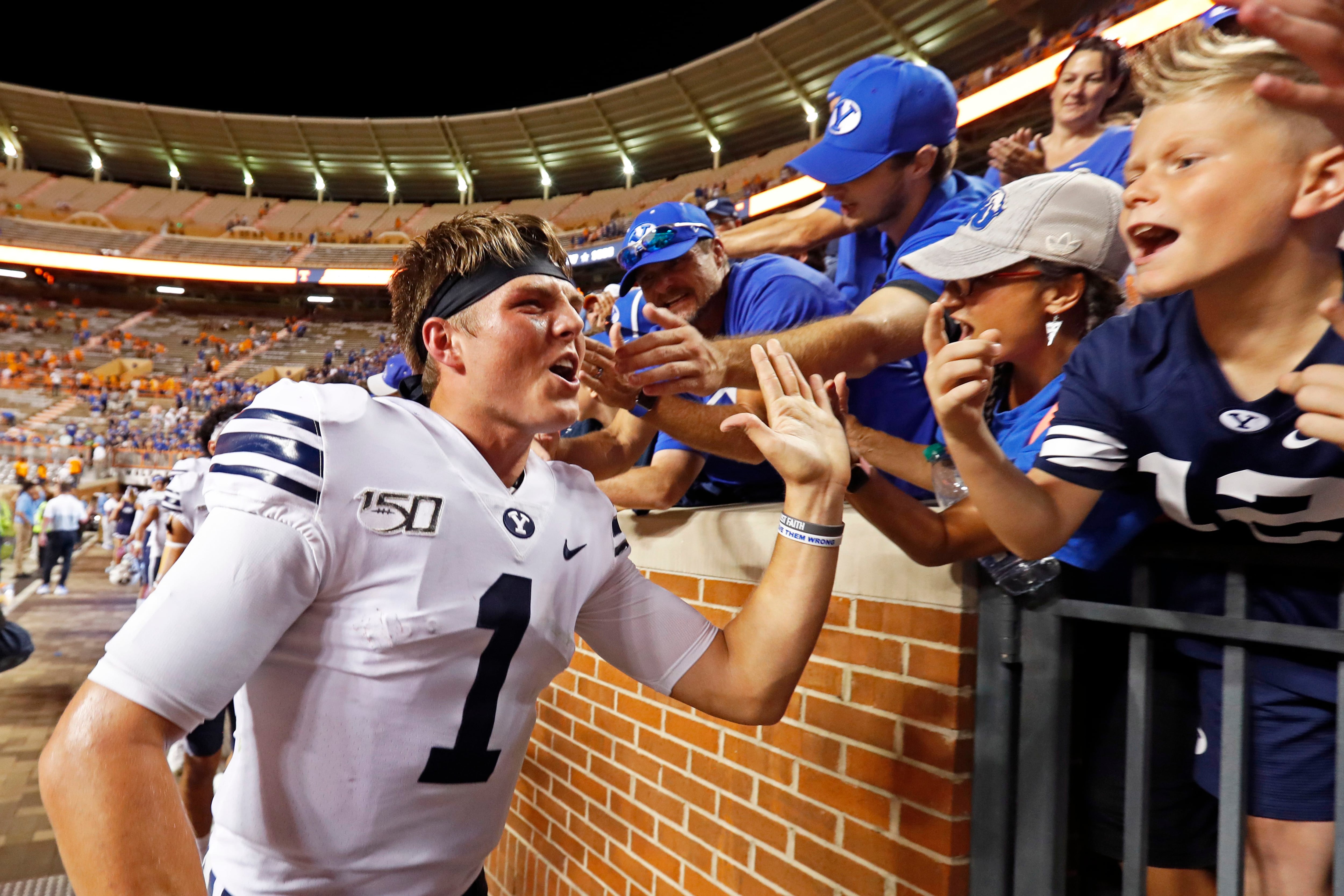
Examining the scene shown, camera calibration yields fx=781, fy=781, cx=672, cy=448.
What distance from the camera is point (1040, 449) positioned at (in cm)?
143

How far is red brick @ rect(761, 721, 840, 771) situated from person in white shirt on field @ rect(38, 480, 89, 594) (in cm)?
1289

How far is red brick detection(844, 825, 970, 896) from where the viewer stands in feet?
5.15

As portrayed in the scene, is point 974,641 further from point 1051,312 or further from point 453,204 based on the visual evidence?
point 453,204

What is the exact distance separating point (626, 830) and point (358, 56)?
3903 cm

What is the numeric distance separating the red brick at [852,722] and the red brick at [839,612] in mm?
190

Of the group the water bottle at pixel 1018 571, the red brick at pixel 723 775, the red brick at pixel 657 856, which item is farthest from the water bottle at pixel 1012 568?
the red brick at pixel 657 856

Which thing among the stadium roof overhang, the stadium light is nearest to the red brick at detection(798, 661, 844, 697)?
the stadium light

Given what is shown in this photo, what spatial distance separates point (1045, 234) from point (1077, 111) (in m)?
2.36

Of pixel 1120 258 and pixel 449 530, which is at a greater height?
pixel 1120 258

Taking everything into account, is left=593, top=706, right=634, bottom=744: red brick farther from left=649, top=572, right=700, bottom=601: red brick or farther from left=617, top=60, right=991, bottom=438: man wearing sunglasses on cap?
left=617, top=60, right=991, bottom=438: man wearing sunglasses on cap

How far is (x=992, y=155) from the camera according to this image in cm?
365

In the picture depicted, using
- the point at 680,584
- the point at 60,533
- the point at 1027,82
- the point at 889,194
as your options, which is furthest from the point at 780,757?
the point at 1027,82

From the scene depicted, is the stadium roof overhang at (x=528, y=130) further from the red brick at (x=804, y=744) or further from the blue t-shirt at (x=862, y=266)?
the red brick at (x=804, y=744)

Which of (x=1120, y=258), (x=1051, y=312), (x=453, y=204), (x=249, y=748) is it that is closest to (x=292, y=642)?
(x=249, y=748)
